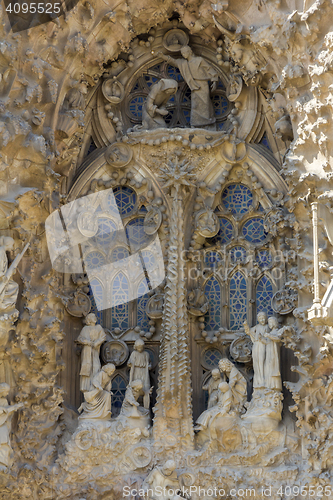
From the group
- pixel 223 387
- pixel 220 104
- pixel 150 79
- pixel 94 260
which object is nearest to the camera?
pixel 223 387

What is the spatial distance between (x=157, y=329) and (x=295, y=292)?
6.00 ft

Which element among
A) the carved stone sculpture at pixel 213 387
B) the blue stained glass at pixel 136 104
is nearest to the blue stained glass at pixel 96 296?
the carved stone sculpture at pixel 213 387

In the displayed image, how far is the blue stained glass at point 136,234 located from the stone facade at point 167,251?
0.02 m

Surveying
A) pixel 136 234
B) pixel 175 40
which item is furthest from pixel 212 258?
pixel 175 40

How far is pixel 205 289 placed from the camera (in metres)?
13.6

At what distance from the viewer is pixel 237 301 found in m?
13.6

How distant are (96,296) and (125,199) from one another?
138 centimetres

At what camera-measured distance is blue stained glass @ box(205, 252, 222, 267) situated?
13.7 meters

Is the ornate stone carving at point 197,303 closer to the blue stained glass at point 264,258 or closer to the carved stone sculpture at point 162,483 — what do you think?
the blue stained glass at point 264,258

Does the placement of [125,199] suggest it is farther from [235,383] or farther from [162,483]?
[162,483]

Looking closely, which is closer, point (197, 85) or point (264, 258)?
point (264, 258)

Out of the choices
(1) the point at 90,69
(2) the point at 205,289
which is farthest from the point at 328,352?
(1) the point at 90,69

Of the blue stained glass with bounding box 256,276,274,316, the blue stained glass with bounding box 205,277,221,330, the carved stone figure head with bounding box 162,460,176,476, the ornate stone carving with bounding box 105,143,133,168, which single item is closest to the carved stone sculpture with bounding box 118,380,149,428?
the carved stone figure head with bounding box 162,460,176,476

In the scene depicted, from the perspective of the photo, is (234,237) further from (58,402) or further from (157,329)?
(58,402)
